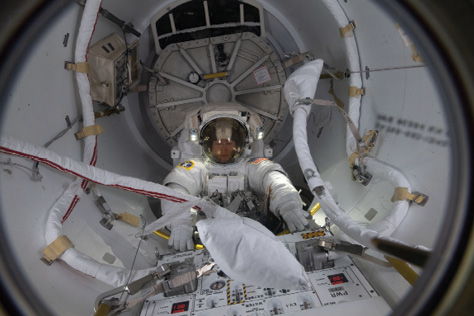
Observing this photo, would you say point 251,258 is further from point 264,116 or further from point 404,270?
point 264,116

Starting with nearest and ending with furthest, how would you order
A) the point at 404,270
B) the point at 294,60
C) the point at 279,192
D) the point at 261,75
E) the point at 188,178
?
1. the point at 404,270
2. the point at 279,192
3. the point at 188,178
4. the point at 294,60
5. the point at 261,75

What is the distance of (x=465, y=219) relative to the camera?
2.09 feet

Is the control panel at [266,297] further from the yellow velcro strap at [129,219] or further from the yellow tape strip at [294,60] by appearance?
the yellow tape strip at [294,60]

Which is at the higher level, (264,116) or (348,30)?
(264,116)

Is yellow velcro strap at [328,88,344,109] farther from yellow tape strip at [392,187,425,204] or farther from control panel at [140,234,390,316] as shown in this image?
control panel at [140,234,390,316]

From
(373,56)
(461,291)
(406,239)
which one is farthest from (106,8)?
(461,291)

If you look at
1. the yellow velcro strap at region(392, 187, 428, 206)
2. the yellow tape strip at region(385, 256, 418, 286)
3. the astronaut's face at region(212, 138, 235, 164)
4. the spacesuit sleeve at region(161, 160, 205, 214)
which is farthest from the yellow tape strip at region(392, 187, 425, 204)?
the spacesuit sleeve at region(161, 160, 205, 214)

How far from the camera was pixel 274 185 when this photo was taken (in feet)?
7.50

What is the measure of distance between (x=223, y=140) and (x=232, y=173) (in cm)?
27

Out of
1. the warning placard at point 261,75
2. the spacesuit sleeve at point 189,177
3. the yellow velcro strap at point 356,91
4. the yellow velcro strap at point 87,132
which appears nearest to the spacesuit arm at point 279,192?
the spacesuit sleeve at point 189,177

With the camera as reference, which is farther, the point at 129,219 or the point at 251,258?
the point at 129,219

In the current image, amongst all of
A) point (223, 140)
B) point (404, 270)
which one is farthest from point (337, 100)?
point (404, 270)

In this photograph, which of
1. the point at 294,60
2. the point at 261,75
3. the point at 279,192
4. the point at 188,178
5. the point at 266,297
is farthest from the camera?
the point at 261,75

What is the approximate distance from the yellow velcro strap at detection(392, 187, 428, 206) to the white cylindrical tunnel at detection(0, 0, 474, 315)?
0.02 meters
